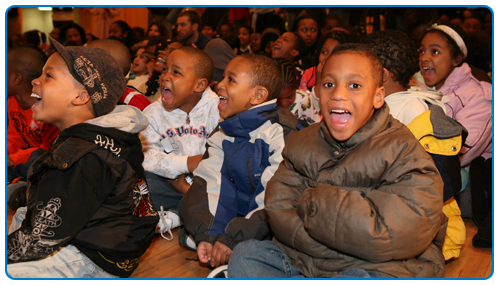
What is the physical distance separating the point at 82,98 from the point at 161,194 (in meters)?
0.94

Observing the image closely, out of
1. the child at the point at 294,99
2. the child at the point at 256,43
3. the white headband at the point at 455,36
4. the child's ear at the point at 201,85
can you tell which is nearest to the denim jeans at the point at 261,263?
the child's ear at the point at 201,85

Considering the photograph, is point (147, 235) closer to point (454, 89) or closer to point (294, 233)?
point (294, 233)

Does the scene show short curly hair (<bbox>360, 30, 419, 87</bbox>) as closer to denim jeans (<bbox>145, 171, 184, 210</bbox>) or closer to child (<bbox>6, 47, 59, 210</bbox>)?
denim jeans (<bbox>145, 171, 184, 210</bbox>)

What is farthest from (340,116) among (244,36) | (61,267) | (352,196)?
(244,36)

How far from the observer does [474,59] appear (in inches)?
139

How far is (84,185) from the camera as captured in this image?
1.61 m

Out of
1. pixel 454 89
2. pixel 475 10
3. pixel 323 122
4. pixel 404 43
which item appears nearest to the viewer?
pixel 323 122

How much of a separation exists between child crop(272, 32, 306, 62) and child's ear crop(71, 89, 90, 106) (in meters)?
2.71

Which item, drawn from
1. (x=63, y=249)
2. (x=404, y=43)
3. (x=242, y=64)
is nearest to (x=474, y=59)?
(x=404, y=43)

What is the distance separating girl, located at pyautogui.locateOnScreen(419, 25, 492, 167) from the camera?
8.65 ft

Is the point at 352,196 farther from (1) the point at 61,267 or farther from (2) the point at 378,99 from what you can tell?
(1) the point at 61,267

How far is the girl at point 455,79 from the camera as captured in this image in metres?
2.64

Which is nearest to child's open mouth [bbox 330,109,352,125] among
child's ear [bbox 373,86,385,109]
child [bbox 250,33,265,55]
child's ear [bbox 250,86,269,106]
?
child's ear [bbox 373,86,385,109]

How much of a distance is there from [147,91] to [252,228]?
2.09 metres
